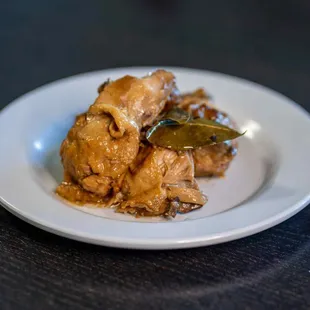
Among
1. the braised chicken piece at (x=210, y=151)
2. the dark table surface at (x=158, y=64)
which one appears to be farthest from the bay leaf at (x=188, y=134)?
the dark table surface at (x=158, y=64)

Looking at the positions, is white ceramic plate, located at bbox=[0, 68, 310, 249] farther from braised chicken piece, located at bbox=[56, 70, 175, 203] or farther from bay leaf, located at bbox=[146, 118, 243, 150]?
bay leaf, located at bbox=[146, 118, 243, 150]

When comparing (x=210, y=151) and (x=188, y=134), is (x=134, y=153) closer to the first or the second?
(x=188, y=134)

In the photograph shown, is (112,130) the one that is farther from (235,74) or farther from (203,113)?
(235,74)

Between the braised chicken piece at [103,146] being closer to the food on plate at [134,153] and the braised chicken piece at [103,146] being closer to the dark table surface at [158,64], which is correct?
the food on plate at [134,153]

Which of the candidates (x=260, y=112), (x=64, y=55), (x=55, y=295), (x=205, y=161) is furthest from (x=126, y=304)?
(x=64, y=55)

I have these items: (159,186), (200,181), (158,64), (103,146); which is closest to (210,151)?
(200,181)

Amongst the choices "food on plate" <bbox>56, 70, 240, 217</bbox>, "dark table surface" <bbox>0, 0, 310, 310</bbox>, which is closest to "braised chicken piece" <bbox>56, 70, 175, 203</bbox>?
"food on plate" <bbox>56, 70, 240, 217</bbox>
